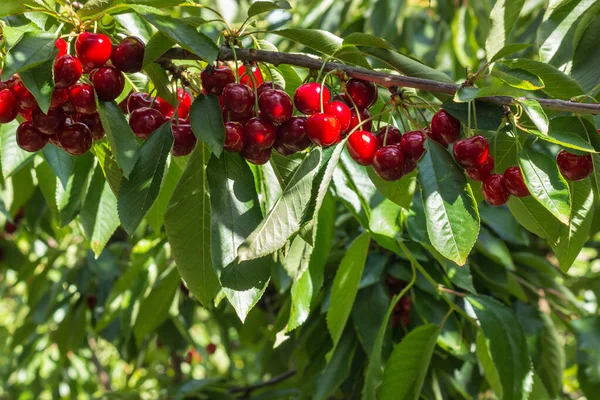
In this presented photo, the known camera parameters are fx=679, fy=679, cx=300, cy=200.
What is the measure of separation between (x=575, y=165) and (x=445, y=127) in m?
0.19

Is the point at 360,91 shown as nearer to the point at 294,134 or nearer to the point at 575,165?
the point at 294,134

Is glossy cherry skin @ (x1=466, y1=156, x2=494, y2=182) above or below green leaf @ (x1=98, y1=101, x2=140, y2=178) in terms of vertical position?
above

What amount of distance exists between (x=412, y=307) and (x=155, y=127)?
40.4 inches

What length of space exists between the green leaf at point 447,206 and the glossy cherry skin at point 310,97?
0.16 metres

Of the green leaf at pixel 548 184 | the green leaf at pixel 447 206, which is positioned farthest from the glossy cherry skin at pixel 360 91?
the green leaf at pixel 548 184

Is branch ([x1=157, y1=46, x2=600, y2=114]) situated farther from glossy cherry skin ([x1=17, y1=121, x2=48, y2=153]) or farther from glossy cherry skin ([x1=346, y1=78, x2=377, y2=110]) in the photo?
glossy cherry skin ([x1=17, y1=121, x2=48, y2=153])

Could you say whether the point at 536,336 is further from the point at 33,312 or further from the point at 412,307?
the point at 33,312

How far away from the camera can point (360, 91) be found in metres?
0.97

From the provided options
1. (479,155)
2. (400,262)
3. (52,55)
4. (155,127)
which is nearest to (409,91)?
(479,155)

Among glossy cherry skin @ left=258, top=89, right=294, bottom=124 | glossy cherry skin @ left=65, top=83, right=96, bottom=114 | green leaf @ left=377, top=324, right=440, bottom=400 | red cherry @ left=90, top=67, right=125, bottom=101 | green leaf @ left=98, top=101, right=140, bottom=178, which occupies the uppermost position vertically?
glossy cherry skin @ left=258, top=89, right=294, bottom=124

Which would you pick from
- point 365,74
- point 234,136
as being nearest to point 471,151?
point 365,74

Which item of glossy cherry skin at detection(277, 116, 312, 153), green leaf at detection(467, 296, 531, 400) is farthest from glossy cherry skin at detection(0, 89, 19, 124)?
green leaf at detection(467, 296, 531, 400)

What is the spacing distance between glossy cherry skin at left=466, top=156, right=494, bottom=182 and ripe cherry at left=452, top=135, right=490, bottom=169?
4 centimetres

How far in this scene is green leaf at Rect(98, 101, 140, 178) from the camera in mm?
872
